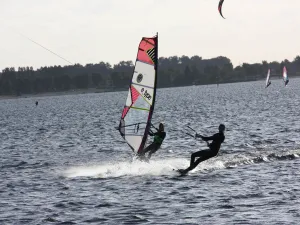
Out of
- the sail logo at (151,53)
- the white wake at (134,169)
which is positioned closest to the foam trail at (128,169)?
the white wake at (134,169)

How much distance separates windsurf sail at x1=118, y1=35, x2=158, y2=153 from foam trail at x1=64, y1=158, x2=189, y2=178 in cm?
81


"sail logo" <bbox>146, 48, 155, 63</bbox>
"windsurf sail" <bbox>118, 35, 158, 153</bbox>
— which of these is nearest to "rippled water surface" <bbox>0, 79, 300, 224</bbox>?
"windsurf sail" <bbox>118, 35, 158, 153</bbox>

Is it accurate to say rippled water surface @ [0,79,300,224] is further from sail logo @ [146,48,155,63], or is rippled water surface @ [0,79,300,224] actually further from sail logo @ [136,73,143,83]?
sail logo @ [146,48,155,63]

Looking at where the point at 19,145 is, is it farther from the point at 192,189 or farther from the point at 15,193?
the point at 192,189

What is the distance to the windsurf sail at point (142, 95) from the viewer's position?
2462cm

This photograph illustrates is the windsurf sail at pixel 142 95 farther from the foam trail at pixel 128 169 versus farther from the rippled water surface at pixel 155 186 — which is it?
the rippled water surface at pixel 155 186

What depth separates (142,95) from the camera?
24.8m

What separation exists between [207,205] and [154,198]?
2029 millimetres

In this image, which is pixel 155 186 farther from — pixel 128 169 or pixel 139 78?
pixel 139 78

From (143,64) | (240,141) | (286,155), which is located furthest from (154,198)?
(240,141)

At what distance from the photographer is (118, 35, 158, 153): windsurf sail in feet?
80.8

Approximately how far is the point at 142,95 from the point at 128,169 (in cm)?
303

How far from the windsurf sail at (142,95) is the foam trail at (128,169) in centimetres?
81

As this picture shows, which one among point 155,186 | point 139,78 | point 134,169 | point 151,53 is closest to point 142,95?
point 139,78
